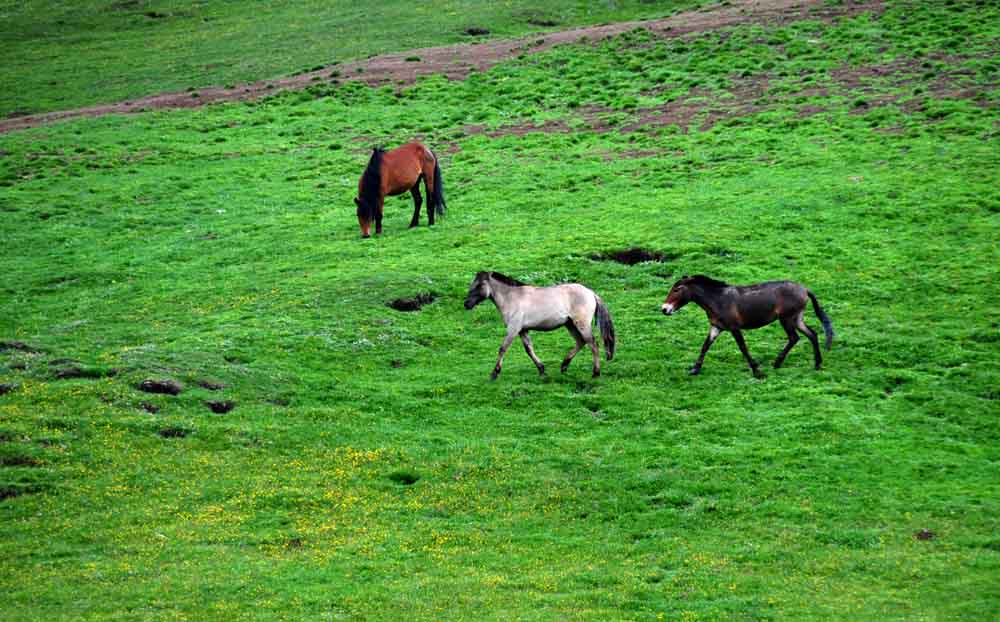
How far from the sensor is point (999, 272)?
26125 millimetres

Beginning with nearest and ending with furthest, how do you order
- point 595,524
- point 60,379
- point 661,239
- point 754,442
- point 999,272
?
point 595,524, point 754,442, point 60,379, point 999,272, point 661,239

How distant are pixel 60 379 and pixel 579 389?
10182 millimetres

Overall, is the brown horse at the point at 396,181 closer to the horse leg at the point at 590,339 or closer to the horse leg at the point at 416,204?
the horse leg at the point at 416,204

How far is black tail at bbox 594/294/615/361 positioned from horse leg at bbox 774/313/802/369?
333cm

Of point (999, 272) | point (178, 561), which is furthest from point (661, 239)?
point (178, 561)

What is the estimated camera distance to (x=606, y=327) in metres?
21.8

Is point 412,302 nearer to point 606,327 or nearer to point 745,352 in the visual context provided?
point 606,327

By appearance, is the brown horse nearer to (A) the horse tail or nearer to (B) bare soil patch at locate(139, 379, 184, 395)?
(A) the horse tail

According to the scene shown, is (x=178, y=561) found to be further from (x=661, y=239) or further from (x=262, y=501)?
(x=661, y=239)

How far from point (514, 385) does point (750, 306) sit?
4.91 meters

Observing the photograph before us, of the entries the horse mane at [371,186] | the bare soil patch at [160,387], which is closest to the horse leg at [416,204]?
the horse mane at [371,186]

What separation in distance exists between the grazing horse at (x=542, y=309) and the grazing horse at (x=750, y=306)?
1.50 metres

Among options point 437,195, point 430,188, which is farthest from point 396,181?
point 437,195

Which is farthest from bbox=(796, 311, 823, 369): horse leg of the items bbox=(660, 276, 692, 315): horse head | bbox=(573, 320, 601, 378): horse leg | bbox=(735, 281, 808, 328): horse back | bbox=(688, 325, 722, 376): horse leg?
bbox=(573, 320, 601, 378): horse leg
